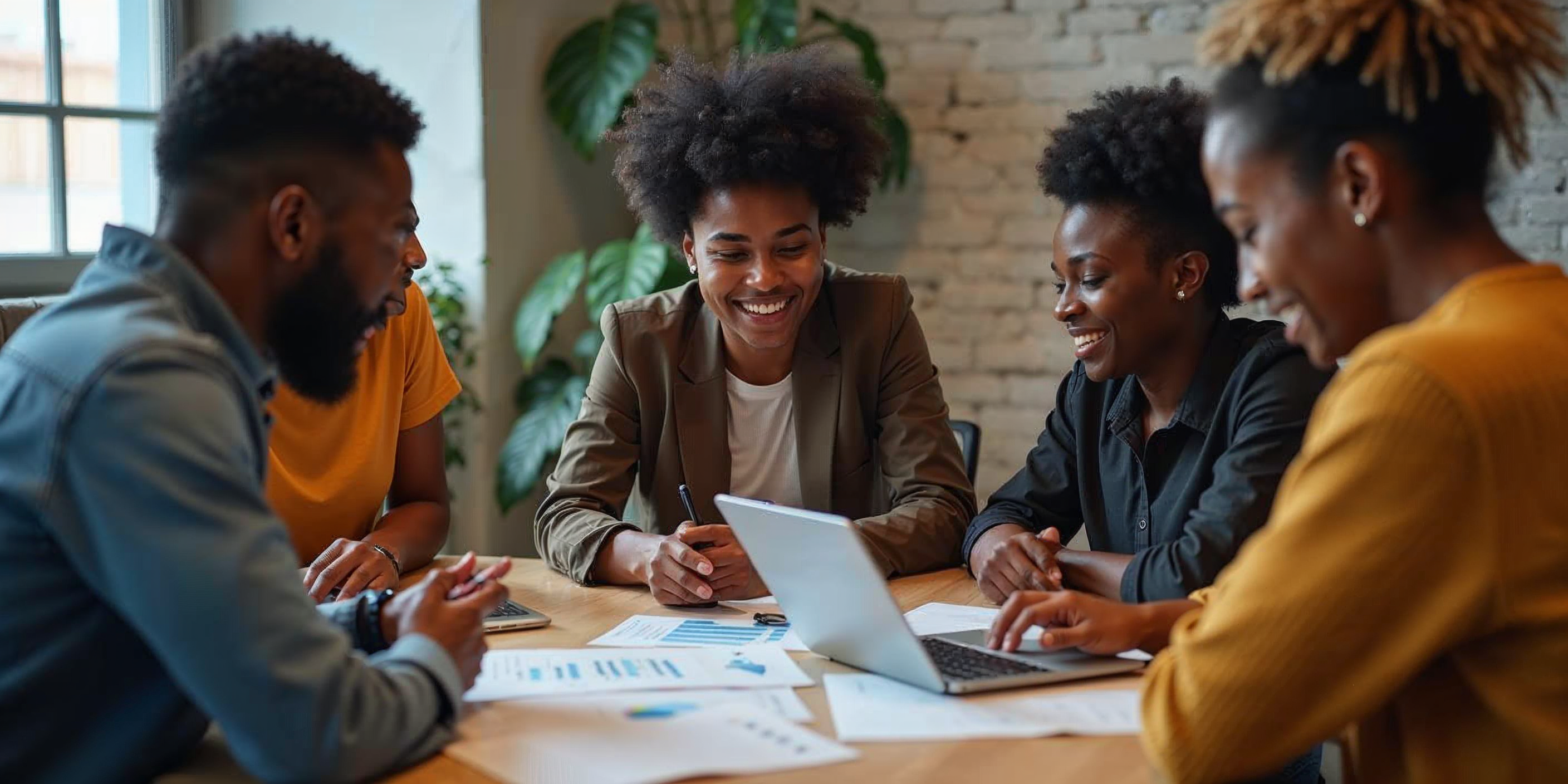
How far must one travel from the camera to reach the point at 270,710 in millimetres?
1129

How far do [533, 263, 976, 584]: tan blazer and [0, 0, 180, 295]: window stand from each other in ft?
A: 4.19

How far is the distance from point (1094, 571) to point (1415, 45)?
0.91 meters

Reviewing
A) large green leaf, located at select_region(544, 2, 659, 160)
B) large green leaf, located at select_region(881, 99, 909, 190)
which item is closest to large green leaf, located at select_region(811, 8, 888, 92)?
large green leaf, located at select_region(881, 99, 909, 190)

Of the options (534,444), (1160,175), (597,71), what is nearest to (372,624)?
(1160,175)

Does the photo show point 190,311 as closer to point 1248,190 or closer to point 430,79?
point 1248,190

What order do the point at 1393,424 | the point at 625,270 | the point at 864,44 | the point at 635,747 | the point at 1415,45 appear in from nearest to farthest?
1. the point at 1393,424
2. the point at 1415,45
3. the point at 635,747
4. the point at 625,270
5. the point at 864,44

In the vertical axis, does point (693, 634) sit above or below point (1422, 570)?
below

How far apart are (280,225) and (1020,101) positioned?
3.01m

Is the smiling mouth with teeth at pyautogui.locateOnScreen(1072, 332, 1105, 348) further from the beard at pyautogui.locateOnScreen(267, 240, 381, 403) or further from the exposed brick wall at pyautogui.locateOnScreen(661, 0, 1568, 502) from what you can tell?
the exposed brick wall at pyautogui.locateOnScreen(661, 0, 1568, 502)

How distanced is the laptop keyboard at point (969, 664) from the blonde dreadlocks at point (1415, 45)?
67 cm

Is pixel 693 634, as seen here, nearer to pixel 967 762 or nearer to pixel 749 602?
pixel 749 602

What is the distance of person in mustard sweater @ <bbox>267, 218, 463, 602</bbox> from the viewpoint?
2105mm

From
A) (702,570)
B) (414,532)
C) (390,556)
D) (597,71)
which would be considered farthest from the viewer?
(597,71)

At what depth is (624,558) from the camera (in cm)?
207
